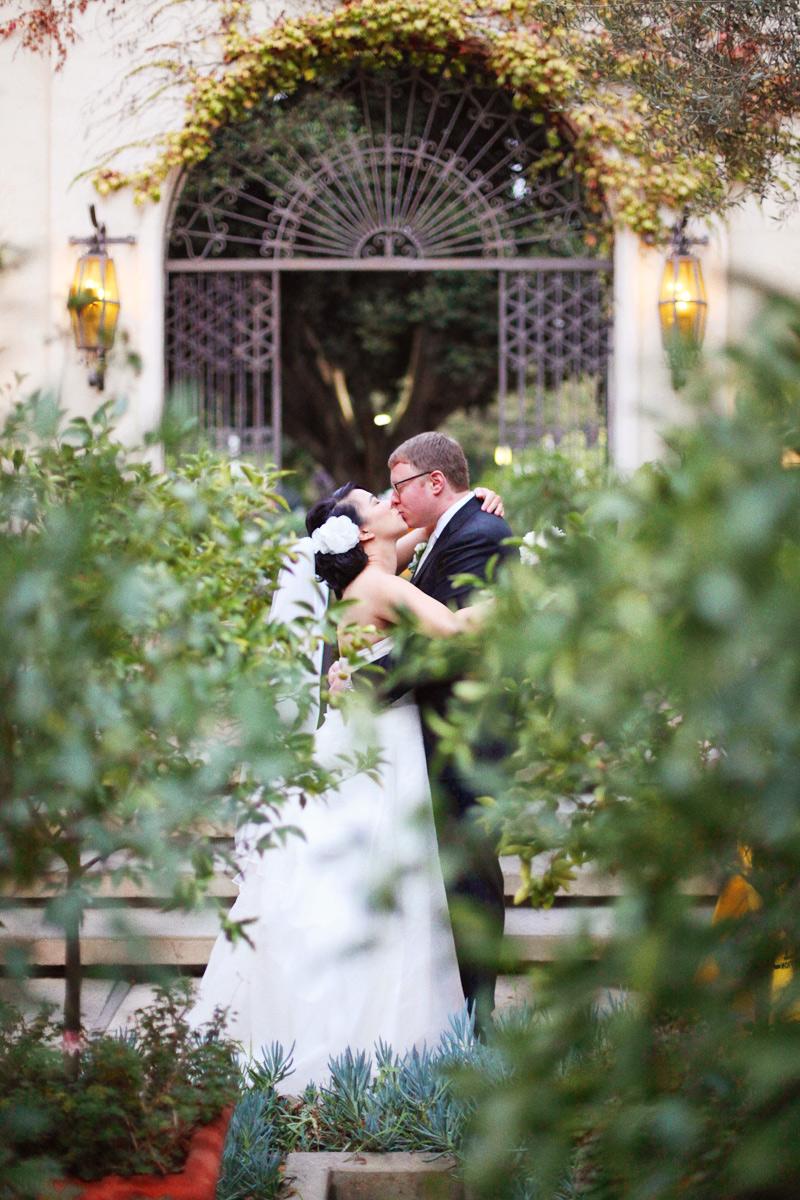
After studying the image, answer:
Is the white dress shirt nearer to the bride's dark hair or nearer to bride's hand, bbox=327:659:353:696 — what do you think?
the bride's dark hair

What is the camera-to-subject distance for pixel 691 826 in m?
1.08

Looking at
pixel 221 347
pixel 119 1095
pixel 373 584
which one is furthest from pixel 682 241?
pixel 119 1095

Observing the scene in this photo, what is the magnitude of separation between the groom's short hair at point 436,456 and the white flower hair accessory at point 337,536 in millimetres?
449

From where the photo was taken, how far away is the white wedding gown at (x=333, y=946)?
3867mm

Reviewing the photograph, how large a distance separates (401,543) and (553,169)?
4.99m

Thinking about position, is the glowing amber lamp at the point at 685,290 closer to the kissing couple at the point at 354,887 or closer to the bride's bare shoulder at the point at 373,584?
the kissing couple at the point at 354,887

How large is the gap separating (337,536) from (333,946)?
1318 mm

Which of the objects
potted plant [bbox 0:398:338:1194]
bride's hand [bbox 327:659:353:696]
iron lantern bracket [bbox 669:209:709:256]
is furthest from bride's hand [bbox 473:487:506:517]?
iron lantern bracket [bbox 669:209:709:256]

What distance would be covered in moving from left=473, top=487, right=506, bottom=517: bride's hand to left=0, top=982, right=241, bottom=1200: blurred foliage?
238cm

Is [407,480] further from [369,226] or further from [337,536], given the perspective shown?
[369,226]

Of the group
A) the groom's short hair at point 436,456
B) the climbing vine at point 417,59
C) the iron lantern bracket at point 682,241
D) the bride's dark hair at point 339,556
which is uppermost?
the climbing vine at point 417,59

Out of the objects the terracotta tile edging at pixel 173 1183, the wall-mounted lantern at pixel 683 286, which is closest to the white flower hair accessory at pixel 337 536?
the terracotta tile edging at pixel 173 1183

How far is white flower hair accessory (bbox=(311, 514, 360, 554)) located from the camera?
406cm

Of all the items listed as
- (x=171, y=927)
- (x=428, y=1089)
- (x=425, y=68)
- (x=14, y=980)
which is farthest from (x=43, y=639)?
(x=425, y=68)
